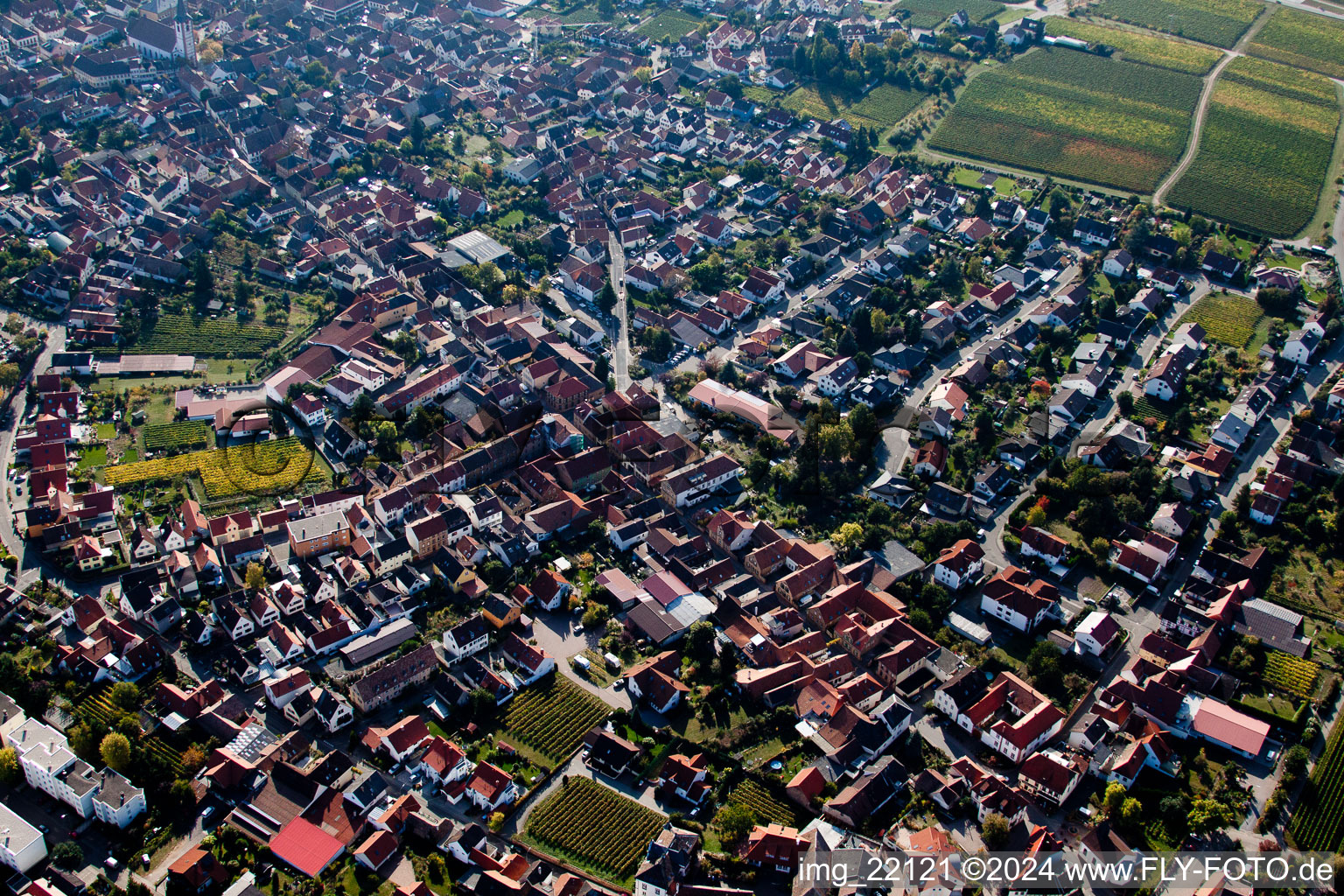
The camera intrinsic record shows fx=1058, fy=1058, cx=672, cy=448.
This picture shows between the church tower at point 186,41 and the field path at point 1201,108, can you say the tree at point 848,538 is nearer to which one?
the field path at point 1201,108

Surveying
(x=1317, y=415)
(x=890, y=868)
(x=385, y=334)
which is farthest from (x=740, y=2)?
(x=890, y=868)

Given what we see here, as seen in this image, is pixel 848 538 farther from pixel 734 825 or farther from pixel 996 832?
pixel 734 825

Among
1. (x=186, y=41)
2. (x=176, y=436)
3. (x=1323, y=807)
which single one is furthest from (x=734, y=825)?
(x=186, y=41)

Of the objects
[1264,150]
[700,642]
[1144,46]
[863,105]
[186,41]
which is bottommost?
[700,642]

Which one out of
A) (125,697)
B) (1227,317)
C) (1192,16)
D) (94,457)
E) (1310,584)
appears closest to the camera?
(125,697)

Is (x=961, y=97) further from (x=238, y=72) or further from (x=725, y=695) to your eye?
(x=725, y=695)

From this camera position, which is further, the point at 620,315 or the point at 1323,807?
the point at 620,315
